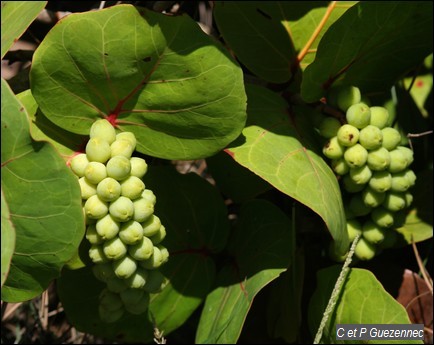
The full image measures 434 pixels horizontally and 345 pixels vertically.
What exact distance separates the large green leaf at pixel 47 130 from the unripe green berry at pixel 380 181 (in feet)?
1.84

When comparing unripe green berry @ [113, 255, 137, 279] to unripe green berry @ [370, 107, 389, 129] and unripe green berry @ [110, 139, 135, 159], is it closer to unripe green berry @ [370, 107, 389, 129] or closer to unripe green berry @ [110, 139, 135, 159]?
unripe green berry @ [110, 139, 135, 159]

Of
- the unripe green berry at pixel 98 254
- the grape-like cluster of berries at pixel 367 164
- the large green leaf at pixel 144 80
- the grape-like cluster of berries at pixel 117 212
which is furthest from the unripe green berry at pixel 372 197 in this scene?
the unripe green berry at pixel 98 254

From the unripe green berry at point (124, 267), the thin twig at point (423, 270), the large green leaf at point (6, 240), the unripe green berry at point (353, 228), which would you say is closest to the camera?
the large green leaf at point (6, 240)

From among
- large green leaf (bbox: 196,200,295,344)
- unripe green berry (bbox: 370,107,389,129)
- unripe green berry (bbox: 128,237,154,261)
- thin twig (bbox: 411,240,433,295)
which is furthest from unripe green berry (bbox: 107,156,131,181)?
thin twig (bbox: 411,240,433,295)

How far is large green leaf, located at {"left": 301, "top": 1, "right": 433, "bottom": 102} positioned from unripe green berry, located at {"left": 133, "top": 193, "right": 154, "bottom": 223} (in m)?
0.43

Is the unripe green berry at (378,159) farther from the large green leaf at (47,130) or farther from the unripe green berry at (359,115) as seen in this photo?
the large green leaf at (47,130)

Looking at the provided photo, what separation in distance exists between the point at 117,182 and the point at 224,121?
0.24m

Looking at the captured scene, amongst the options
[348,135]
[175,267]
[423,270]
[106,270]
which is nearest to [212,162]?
[175,267]

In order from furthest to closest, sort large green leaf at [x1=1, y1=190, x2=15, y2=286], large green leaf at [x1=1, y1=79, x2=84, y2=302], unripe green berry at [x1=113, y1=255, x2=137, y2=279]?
unripe green berry at [x1=113, y1=255, x2=137, y2=279] → large green leaf at [x1=1, y1=79, x2=84, y2=302] → large green leaf at [x1=1, y1=190, x2=15, y2=286]

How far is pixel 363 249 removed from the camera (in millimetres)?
1483

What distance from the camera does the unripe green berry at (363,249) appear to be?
1.48m

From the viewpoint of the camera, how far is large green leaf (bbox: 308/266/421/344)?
1.39m

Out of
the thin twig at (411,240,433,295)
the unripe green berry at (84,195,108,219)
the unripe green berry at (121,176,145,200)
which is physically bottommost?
the thin twig at (411,240,433,295)

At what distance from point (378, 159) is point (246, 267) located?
36 centimetres
